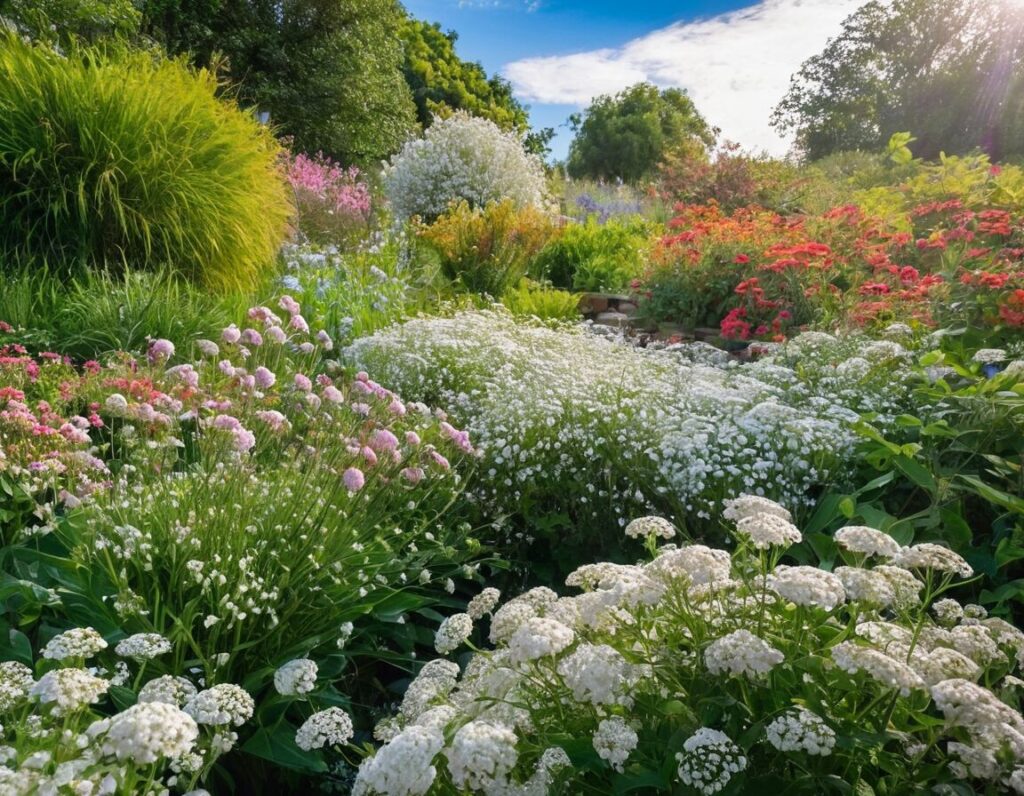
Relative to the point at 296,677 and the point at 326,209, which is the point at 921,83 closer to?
the point at 326,209

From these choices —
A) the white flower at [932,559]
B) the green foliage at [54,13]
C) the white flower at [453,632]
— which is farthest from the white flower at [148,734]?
the green foliage at [54,13]

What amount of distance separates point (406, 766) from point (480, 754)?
14 cm

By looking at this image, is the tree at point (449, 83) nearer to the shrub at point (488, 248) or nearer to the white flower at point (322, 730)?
the shrub at point (488, 248)

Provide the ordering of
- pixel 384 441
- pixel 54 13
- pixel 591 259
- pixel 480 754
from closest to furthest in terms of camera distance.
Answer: pixel 480 754 → pixel 384 441 → pixel 591 259 → pixel 54 13

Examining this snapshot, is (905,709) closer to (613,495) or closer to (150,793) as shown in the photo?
(150,793)

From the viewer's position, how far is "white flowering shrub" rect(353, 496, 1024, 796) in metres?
1.49

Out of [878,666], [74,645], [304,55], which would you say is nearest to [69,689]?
[74,645]

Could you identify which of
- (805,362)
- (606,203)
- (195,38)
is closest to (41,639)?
(805,362)

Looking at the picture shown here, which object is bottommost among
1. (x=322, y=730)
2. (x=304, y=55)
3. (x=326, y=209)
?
(x=322, y=730)

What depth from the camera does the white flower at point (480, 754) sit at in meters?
1.42

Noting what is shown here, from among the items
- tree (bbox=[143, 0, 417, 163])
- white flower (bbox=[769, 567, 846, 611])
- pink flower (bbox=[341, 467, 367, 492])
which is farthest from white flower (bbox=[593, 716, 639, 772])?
tree (bbox=[143, 0, 417, 163])

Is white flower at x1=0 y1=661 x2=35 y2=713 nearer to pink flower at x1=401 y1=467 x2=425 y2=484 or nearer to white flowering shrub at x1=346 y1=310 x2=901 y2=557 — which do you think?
pink flower at x1=401 y1=467 x2=425 y2=484

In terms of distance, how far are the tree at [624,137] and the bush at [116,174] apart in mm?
31109

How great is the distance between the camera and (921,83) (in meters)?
32.9
